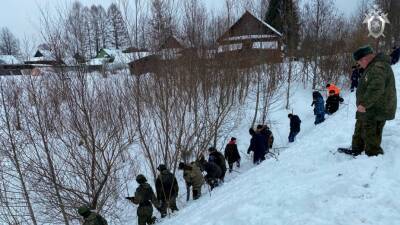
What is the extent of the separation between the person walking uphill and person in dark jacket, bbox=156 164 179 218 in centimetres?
513

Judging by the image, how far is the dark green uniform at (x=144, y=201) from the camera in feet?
26.9

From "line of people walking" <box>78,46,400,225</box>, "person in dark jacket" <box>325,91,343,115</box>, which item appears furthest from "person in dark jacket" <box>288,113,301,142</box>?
"line of people walking" <box>78,46,400,225</box>

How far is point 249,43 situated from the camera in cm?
1769

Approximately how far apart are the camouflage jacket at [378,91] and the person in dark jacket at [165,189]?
5.33m

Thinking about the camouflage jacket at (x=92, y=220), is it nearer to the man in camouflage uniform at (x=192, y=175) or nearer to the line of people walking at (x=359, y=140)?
the line of people walking at (x=359, y=140)

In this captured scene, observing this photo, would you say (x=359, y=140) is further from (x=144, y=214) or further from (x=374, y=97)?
(x=144, y=214)

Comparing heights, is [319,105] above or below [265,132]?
above

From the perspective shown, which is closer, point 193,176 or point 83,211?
point 83,211

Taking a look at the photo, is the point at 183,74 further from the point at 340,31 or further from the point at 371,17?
the point at 340,31

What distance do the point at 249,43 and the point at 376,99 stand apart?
522 inches

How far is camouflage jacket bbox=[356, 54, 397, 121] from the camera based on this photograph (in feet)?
16.0

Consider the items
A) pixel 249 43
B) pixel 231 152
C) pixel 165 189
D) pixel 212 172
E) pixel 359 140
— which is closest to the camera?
pixel 359 140

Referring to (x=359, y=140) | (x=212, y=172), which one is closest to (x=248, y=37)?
(x=212, y=172)

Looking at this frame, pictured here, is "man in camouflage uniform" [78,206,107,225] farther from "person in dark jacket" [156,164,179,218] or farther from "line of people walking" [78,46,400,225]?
"person in dark jacket" [156,164,179,218]
